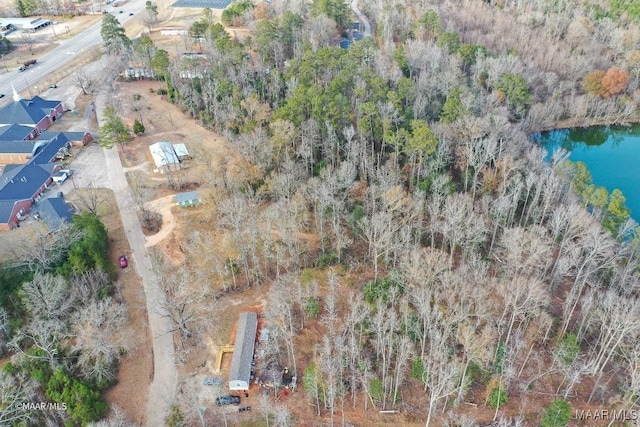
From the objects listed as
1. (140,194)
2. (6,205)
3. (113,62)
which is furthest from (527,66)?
(6,205)

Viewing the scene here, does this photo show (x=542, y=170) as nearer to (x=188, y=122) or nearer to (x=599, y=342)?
(x=599, y=342)

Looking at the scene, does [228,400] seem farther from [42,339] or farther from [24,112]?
[24,112]

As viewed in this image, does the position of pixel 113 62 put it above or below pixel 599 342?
above

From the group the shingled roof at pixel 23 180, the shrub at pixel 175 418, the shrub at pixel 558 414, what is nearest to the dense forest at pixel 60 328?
the shrub at pixel 175 418

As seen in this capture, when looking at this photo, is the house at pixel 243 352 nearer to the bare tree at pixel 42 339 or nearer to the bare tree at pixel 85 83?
the bare tree at pixel 42 339

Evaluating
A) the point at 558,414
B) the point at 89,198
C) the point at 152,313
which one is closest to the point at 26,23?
the point at 89,198

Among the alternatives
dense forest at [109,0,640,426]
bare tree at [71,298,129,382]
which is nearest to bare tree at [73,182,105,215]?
dense forest at [109,0,640,426]
